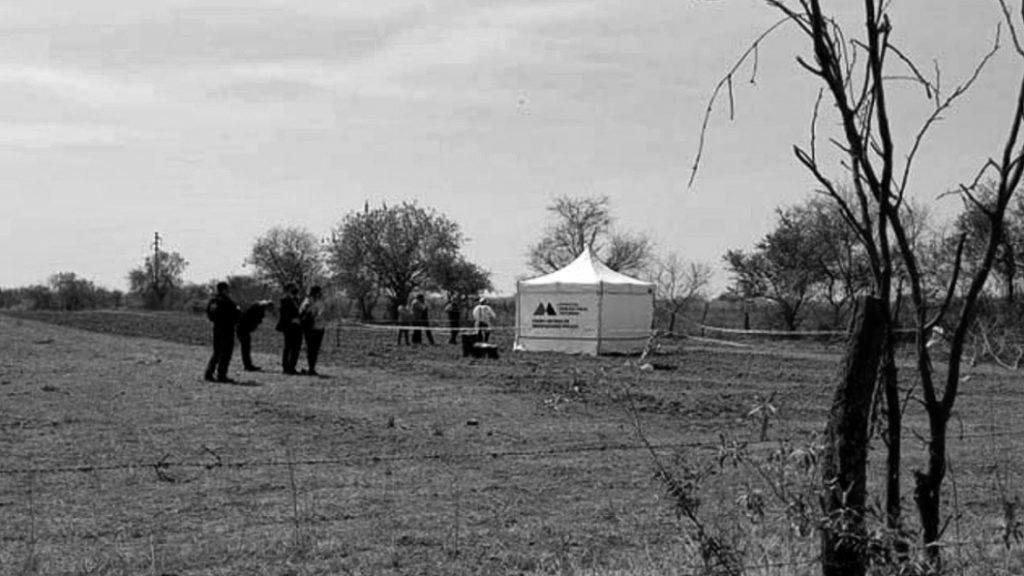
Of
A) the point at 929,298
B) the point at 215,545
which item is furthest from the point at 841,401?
the point at 215,545

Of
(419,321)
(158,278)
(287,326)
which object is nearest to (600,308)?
(419,321)

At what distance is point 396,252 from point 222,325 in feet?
163

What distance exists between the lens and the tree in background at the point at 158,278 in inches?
4247

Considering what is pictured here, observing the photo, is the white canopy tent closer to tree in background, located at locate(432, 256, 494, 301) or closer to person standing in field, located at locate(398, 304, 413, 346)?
person standing in field, located at locate(398, 304, 413, 346)

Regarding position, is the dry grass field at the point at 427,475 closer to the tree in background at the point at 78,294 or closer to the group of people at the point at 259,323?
the group of people at the point at 259,323

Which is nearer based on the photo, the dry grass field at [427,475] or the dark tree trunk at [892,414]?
the dark tree trunk at [892,414]

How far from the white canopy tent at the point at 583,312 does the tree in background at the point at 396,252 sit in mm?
33771

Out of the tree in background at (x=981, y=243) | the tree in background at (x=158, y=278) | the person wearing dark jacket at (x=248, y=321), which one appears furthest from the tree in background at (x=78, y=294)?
the tree in background at (x=981, y=243)

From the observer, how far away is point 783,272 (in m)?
49.8

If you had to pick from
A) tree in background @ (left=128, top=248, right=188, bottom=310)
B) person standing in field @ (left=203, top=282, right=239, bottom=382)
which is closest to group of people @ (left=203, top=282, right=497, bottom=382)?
person standing in field @ (left=203, top=282, right=239, bottom=382)

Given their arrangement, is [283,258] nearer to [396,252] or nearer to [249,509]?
[396,252]

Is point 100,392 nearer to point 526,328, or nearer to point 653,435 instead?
point 653,435

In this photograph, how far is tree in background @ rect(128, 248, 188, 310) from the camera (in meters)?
108

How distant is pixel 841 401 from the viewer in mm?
3820
